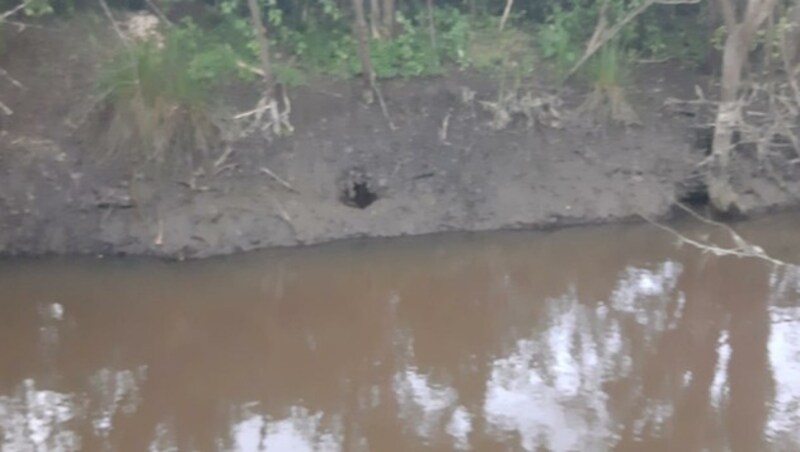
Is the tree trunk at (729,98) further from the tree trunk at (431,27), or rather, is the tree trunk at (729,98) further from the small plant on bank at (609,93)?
the tree trunk at (431,27)

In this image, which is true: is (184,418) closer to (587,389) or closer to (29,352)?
(29,352)

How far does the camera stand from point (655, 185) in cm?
779

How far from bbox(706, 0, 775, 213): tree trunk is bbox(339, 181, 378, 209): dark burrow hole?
8.34 ft

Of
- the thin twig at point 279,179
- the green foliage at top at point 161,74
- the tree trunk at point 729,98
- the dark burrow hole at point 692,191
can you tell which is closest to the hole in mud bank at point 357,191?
the thin twig at point 279,179

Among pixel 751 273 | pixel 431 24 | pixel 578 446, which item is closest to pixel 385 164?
pixel 431 24

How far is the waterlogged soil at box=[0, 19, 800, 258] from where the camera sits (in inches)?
276

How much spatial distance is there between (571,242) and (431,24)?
7.13 ft

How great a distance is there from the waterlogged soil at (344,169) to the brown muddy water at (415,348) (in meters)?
0.22

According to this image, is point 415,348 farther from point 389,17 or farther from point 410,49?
point 389,17

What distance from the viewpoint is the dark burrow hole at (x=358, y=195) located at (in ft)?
24.7

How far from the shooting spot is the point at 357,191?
24.8ft

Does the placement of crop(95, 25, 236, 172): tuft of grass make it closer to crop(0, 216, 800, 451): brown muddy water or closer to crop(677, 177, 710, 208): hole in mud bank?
crop(0, 216, 800, 451): brown muddy water

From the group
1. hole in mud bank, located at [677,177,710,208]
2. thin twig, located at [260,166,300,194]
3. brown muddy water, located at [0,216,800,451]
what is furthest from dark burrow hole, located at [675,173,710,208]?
thin twig, located at [260,166,300,194]

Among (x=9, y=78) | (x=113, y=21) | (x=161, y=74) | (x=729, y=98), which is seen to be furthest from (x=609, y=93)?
(x=9, y=78)
